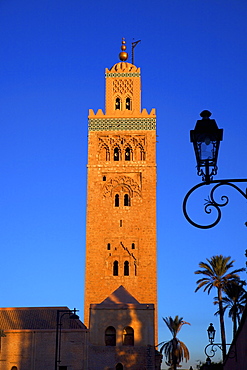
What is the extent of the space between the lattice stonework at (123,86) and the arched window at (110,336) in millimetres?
18700

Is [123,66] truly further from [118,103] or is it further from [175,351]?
[175,351]

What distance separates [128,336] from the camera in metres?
35.6

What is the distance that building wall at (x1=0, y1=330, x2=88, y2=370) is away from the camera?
113 feet

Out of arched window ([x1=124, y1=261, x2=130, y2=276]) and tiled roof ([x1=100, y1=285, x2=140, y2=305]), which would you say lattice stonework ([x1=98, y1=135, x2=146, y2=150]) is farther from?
tiled roof ([x1=100, y1=285, x2=140, y2=305])

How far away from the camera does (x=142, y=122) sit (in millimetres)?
45531

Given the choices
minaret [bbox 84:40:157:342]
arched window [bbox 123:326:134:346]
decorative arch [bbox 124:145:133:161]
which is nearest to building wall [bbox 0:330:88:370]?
arched window [bbox 123:326:134:346]

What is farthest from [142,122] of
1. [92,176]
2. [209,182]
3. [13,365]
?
[209,182]

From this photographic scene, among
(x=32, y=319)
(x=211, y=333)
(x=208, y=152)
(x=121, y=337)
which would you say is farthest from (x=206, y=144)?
(x=32, y=319)

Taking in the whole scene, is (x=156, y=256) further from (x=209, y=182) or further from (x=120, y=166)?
(x=209, y=182)

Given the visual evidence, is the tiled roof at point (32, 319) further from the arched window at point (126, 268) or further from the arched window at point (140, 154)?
the arched window at point (140, 154)

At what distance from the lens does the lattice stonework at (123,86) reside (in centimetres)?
4709

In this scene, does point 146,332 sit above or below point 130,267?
below

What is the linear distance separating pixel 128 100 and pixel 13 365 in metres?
21.1

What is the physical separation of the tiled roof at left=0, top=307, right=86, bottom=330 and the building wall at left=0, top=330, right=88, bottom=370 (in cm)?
138
